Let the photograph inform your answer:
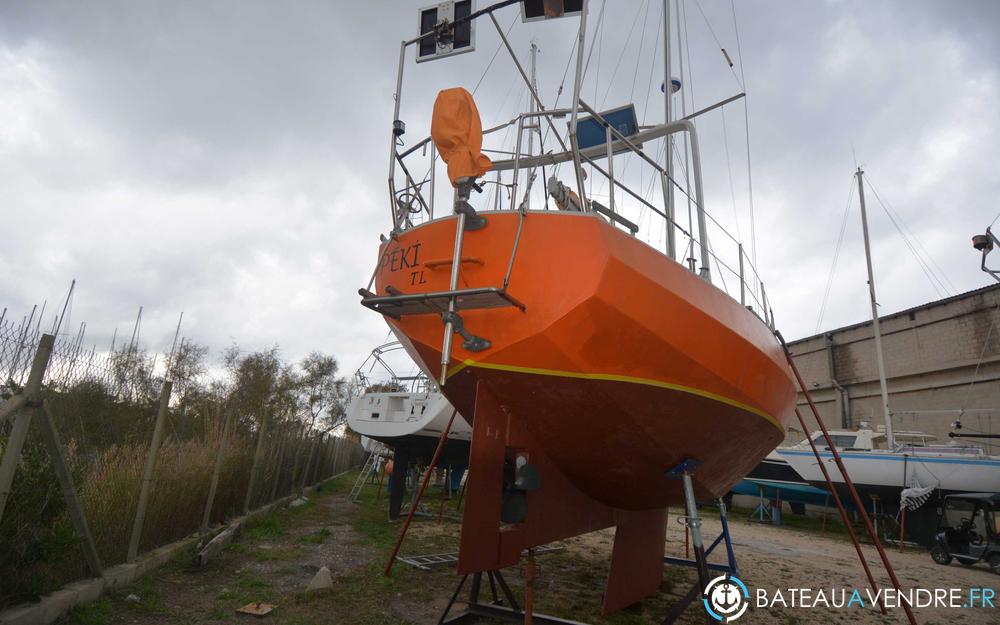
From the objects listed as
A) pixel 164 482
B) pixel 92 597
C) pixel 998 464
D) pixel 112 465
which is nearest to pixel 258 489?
pixel 164 482

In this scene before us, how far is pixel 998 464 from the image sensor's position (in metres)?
10.2

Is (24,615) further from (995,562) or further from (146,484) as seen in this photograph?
(995,562)

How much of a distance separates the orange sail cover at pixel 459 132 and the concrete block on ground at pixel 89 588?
140 inches

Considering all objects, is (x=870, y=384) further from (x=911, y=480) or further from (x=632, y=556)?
(x=632, y=556)

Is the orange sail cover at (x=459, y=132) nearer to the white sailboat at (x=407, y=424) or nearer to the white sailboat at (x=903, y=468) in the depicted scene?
the white sailboat at (x=407, y=424)

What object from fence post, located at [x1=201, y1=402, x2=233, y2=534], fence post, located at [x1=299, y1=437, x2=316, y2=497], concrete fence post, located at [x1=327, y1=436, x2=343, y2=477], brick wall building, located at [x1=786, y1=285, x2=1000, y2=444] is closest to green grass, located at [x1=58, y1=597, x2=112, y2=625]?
fence post, located at [x1=201, y1=402, x2=233, y2=534]

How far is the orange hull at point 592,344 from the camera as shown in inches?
116

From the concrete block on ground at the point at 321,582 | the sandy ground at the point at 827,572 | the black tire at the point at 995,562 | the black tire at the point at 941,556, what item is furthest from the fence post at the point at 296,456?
the black tire at the point at 995,562

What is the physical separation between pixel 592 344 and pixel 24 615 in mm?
3426

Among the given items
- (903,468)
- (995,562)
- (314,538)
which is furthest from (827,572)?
(314,538)

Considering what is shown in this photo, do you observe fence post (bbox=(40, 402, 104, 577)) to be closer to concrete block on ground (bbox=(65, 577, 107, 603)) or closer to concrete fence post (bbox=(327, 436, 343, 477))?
concrete block on ground (bbox=(65, 577, 107, 603))

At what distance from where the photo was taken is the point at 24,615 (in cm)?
279

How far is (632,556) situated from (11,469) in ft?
14.2

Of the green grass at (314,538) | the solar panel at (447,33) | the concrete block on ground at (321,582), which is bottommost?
the green grass at (314,538)
